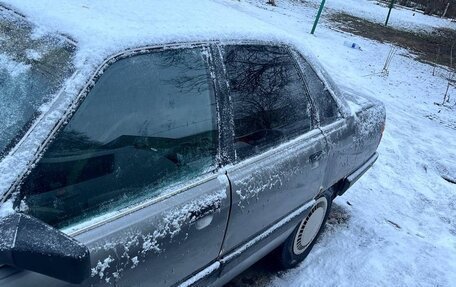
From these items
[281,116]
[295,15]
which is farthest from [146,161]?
[295,15]

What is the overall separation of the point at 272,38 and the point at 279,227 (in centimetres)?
112

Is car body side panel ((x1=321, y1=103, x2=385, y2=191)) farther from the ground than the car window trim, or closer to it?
closer to it

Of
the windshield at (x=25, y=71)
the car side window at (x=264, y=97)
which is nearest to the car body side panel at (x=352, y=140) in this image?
the car side window at (x=264, y=97)

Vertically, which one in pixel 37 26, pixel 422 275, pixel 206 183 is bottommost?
pixel 422 275

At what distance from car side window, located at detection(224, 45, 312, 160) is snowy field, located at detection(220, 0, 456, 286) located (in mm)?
1232

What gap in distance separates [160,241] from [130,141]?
41 cm

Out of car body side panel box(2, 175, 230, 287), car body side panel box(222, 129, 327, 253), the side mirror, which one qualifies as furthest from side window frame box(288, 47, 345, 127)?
the side mirror

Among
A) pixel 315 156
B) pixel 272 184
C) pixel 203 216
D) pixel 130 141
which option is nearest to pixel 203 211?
pixel 203 216

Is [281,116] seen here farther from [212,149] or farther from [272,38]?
[212,149]

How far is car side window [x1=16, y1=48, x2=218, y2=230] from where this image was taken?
156 cm

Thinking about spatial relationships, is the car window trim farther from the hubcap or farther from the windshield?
the hubcap

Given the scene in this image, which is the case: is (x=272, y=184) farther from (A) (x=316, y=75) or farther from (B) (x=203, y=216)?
(A) (x=316, y=75)

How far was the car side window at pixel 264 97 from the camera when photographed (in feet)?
7.66

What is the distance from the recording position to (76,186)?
1.61m
